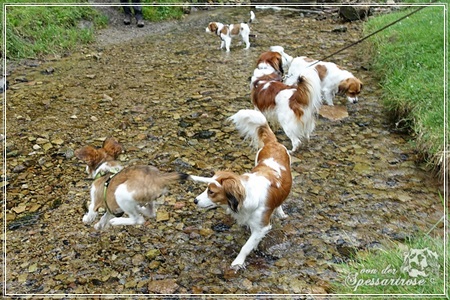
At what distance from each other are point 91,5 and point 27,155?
18.5 feet

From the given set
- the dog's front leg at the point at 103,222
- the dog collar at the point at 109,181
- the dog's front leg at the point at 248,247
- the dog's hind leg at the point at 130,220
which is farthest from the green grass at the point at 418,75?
the dog's front leg at the point at 103,222

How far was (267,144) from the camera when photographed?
149 inches

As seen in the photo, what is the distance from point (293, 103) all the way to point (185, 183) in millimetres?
1608

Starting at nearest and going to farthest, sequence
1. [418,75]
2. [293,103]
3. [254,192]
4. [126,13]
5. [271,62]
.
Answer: [254,192] → [293,103] → [271,62] → [418,75] → [126,13]

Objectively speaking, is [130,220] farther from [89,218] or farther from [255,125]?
[255,125]

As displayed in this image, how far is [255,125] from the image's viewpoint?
391cm

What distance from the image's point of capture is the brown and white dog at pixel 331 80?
5664 mm

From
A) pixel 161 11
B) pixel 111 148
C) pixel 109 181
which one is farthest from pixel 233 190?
pixel 161 11

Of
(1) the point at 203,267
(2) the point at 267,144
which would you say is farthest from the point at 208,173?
(1) the point at 203,267

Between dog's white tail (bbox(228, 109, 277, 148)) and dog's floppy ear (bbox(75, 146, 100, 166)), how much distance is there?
1.41 m

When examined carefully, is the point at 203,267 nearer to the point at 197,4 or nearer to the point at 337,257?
the point at 337,257

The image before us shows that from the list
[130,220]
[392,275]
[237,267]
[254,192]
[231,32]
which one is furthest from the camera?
[231,32]

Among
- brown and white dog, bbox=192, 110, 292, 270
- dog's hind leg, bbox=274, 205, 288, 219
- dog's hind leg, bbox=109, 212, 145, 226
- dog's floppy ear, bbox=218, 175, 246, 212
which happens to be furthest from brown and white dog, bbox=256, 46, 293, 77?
dog's hind leg, bbox=109, 212, 145, 226

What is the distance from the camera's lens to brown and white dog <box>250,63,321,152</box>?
14.9 ft
